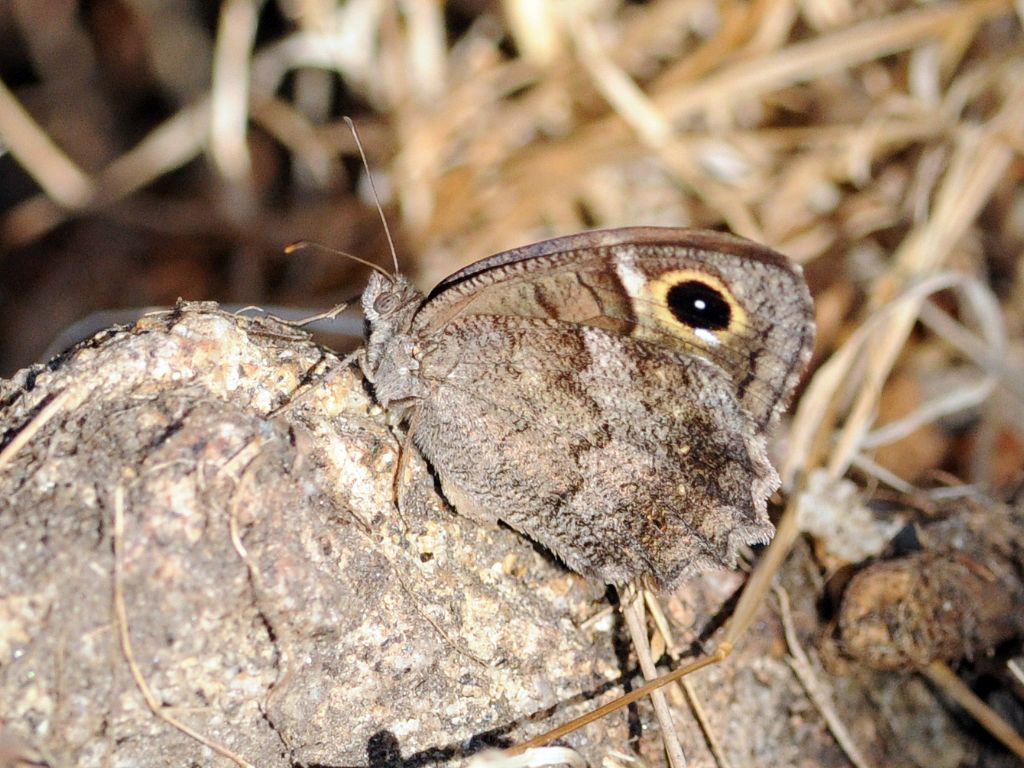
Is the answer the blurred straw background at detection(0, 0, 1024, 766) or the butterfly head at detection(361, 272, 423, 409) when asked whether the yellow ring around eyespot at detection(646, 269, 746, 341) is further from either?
the blurred straw background at detection(0, 0, 1024, 766)

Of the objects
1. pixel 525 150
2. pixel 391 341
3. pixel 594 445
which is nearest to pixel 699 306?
pixel 594 445

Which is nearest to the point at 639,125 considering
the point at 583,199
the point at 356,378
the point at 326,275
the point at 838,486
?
the point at 583,199

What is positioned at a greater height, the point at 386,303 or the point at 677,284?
the point at 386,303

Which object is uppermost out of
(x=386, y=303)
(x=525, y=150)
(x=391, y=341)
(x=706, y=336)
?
(x=525, y=150)

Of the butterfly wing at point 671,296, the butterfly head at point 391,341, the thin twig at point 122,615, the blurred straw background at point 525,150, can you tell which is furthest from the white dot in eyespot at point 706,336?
the blurred straw background at point 525,150

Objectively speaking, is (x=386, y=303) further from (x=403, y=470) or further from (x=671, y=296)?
(x=671, y=296)

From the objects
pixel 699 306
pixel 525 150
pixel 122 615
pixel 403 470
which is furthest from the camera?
pixel 525 150

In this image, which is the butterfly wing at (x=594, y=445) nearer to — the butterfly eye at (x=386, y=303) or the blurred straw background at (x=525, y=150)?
the butterfly eye at (x=386, y=303)

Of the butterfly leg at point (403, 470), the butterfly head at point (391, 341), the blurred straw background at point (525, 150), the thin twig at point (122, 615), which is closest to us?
the thin twig at point (122, 615)
